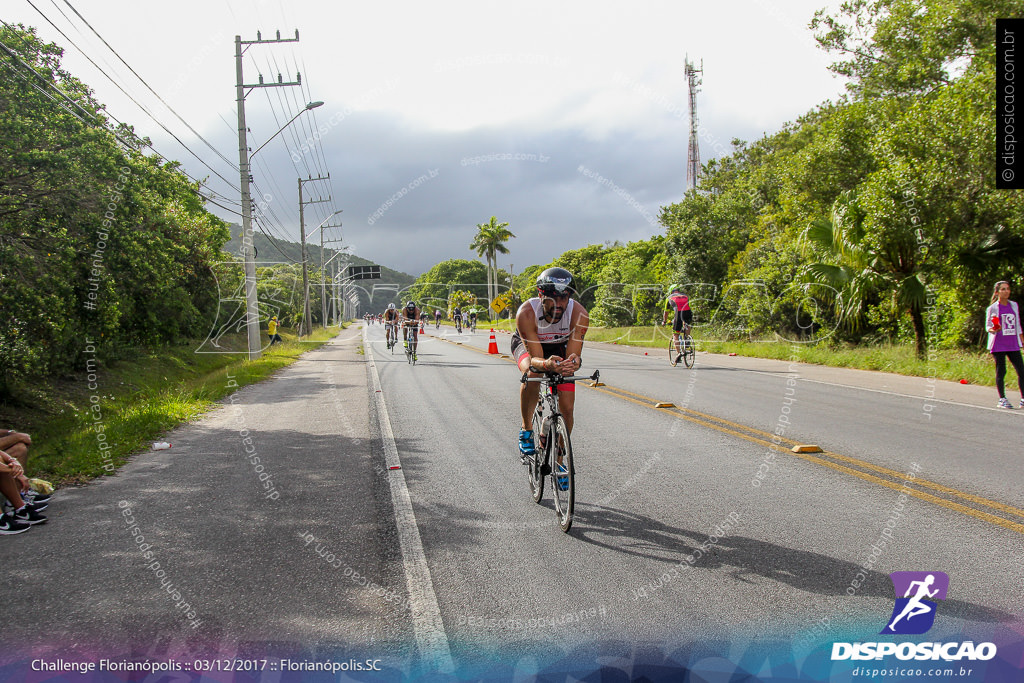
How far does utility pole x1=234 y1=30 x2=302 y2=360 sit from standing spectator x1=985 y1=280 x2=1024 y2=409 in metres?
18.4

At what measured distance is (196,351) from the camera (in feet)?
86.4

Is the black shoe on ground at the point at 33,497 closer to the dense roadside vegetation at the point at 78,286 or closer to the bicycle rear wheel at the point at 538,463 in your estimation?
the dense roadside vegetation at the point at 78,286

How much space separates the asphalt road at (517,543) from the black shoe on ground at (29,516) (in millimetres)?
117

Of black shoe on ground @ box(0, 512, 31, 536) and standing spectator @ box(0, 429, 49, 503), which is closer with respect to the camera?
black shoe on ground @ box(0, 512, 31, 536)

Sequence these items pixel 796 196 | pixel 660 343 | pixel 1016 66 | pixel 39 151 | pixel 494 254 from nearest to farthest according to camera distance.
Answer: pixel 39 151
pixel 1016 66
pixel 796 196
pixel 660 343
pixel 494 254

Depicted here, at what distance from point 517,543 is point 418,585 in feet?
3.05

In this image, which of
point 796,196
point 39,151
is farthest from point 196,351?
point 796,196

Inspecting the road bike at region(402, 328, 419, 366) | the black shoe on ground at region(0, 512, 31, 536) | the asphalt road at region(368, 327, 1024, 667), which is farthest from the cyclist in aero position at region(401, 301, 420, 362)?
the black shoe on ground at region(0, 512, 31, 536)

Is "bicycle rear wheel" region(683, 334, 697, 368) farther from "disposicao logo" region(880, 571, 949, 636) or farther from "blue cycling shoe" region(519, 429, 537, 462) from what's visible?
"disposicao logo" region(880, 571, 949, 636)

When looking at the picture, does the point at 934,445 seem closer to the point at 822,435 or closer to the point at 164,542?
the point at 822,435

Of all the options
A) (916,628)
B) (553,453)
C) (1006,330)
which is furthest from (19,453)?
(1006,330)

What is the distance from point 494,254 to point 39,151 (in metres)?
56.0

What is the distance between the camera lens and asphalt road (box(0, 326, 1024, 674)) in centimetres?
332

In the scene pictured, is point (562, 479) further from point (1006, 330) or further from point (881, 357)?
point (881, 357)
